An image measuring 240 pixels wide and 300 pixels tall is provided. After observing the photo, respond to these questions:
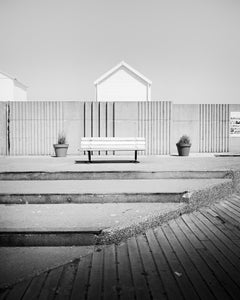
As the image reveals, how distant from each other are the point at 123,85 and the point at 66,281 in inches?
819

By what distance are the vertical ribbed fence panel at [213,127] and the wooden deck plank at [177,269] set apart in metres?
9.95

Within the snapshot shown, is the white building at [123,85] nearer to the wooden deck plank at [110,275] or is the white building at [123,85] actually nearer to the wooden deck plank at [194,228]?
the wooden deck plank at [194,228]

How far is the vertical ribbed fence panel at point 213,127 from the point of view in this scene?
1305 cm

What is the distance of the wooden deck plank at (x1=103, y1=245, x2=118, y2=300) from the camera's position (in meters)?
2.41

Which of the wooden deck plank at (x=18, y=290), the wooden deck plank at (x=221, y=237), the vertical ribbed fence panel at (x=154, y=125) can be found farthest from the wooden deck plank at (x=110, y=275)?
the vertical ribbed fence panel at (x=154, y=125)

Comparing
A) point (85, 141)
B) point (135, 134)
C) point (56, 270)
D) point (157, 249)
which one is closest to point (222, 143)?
point (135, 134)

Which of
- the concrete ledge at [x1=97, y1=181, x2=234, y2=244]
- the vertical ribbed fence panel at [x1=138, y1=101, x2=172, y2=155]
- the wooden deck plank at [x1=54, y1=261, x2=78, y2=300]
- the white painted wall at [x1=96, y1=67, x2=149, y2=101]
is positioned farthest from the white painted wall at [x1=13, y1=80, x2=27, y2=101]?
the wooden deck plank at [x1=54, y1=261, x2=78, y2=300]

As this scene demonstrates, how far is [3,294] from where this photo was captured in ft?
7.89

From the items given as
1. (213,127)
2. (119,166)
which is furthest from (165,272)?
(213,127)

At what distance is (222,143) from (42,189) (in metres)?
9.92

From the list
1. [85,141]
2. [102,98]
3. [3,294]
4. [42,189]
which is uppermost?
[102,98]

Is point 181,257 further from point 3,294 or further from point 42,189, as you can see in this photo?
point 42,189

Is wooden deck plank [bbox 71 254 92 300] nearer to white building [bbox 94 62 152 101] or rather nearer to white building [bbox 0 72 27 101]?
white building [bbox 94 62 152 101]

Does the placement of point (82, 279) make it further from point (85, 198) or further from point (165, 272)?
point (85, 198)
